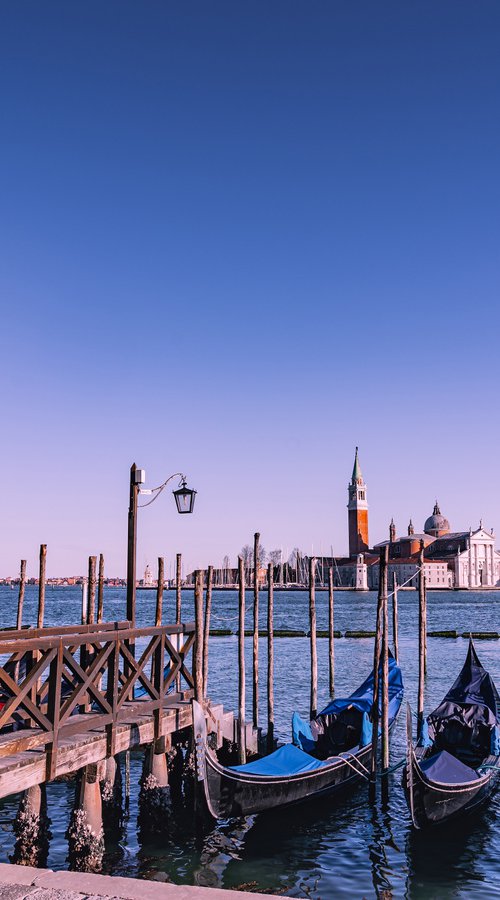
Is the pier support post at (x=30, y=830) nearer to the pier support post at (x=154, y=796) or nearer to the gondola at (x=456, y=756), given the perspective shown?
the pier support post at (x=154, y=796)

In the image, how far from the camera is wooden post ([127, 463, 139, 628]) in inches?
370

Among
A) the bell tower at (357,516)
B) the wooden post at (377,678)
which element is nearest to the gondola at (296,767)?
the wooden post at (377,678)

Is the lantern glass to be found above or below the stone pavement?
above

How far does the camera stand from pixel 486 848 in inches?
364

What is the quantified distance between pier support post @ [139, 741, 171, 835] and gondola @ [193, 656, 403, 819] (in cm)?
81

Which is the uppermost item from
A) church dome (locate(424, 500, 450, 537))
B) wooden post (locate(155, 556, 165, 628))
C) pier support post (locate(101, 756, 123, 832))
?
church dome (locate(424, 500, 450, 537))

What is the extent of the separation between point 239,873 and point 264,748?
468 centimetres

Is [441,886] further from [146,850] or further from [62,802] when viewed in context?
[62,802]

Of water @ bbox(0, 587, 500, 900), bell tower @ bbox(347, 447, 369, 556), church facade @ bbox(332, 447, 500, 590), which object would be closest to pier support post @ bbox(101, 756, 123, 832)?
water @ bbox(0, 587, 500, 900)

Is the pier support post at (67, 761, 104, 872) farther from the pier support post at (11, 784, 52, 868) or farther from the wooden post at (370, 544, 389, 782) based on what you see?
the wooden post at (370, 544, 389, 782)

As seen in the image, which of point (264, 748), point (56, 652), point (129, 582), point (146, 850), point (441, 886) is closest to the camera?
point (56, 652)

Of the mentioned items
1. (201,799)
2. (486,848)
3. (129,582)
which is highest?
(129,582)

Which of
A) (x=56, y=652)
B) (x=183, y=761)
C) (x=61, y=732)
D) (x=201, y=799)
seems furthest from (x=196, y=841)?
(x=56, y=652)

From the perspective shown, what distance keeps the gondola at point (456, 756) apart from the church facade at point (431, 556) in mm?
108092
